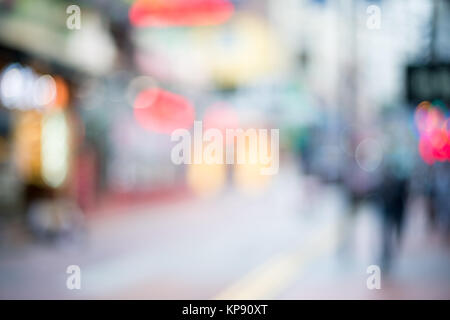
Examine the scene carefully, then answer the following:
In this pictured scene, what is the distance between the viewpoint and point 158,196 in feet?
67.8

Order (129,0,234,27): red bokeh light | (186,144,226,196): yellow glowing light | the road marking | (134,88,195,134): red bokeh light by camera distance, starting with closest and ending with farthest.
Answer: the road marking → (129,0,234,27): red bokeh light → (134,88,195,134): red bokeh light → (186,144,226,196): yellow glowing light

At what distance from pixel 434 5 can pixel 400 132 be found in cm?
197

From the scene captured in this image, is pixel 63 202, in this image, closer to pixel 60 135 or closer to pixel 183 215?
pixel 60 135

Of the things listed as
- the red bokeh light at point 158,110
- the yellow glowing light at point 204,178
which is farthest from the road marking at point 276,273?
the yellow glowing light at point 204,178

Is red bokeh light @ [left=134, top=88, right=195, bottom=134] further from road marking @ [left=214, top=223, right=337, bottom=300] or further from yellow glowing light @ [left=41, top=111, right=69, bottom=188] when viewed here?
road marking @ [left=214, top=223, right=337, bottom=300]

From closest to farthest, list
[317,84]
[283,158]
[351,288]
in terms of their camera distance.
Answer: [351,288] < [283,158] < [317,84]

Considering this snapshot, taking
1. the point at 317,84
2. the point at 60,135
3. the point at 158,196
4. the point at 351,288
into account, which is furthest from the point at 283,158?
the point at 351,288

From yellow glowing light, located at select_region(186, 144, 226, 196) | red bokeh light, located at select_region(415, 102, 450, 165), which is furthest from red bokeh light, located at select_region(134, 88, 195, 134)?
red bokeh light, located at select_region(415, 102, 450, 165)

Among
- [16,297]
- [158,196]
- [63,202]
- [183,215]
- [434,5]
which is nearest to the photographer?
[16,297]

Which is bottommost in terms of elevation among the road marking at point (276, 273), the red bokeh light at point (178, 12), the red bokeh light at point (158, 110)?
the road marking at point (276, 273)
